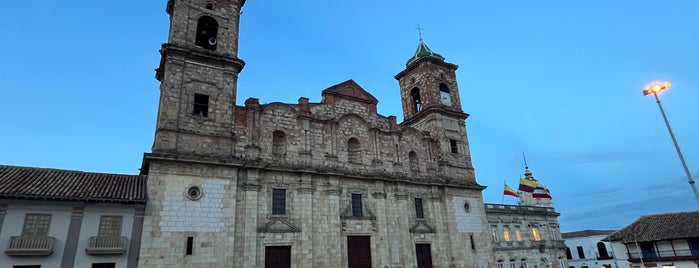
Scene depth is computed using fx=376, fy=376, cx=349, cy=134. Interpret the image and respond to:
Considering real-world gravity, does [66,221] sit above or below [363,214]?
below

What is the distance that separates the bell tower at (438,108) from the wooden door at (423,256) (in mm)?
6095

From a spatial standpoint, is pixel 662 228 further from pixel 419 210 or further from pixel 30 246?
pixel 30 246

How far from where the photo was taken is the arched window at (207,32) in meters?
23.4

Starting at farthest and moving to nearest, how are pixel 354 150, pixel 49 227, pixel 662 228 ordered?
pixel 662 228 → pixel 354 150 → pixel 49 227

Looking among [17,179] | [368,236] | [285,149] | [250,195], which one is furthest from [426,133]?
A: [17,179]

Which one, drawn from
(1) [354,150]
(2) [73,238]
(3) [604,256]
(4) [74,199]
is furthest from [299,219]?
(3) [604,256]

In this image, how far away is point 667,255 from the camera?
35.5 metres

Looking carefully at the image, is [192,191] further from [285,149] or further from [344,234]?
[344,234]

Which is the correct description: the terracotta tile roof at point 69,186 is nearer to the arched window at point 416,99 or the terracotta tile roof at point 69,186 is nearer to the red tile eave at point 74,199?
the red tile eave at point 74,199

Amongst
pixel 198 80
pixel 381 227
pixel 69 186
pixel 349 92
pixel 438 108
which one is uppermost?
pixel 438 108

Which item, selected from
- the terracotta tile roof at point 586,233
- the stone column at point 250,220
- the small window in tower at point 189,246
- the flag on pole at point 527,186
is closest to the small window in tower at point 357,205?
the stone column at point 250,220

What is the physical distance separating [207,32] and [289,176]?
10.7m

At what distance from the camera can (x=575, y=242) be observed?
2028 inches

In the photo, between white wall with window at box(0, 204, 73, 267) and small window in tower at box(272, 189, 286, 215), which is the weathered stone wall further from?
white wall with window at box(0, 204, 73, 267)
